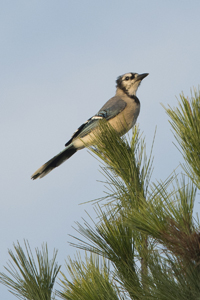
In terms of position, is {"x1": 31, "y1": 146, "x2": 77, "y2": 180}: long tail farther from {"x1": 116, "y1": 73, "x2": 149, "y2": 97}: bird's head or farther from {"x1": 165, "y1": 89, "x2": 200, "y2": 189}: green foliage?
{"x1": 165, "y1": 89, "x2": 200, "y2": 189}: green foliage

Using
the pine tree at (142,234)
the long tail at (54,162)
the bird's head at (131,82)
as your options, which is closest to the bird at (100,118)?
the long tail at (54,162)

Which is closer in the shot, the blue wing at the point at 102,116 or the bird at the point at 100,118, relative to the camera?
the bird at the point at 100,118

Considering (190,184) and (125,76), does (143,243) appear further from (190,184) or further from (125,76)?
(125,76)

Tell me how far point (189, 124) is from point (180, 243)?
16.6 inches

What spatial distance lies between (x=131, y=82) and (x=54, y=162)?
1.47 metres

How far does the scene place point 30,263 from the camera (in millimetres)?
1772

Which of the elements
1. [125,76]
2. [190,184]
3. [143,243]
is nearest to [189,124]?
[190,184]

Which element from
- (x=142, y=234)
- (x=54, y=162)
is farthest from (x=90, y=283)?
(x=54, y=162)

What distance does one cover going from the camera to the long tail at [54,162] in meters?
3.77

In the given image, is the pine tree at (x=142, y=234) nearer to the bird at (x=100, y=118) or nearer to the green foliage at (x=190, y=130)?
the green foliage at (x=190, y=130)

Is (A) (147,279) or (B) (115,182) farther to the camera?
(B) (115,182)

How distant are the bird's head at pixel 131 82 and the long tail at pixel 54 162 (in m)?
1.06

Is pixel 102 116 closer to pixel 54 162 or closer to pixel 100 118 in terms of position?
pixel 100 118

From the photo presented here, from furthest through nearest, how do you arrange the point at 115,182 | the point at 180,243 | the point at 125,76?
the point at 125,76, the point at 115,182, the point at 180,243
